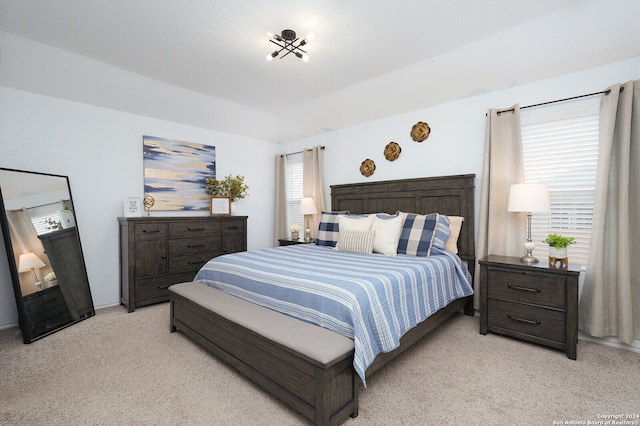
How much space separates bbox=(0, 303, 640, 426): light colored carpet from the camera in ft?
5.57

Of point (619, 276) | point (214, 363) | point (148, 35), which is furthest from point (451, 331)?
point (148, 35)

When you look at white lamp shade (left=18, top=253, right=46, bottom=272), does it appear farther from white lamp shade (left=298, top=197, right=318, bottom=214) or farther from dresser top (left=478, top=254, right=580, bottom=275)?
dresser top (left=478, top=254, right=580, bottom=275)

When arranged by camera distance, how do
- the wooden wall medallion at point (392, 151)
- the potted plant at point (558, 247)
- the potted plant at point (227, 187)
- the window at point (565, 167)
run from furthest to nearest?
the potted plant at point (227, 187) < the wooden wall medallion at point (392, 151) < the window at point (565, 167) < the potted plant at point (558, 247)

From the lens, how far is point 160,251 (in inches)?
147

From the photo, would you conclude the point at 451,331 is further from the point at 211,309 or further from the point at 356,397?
the point at 211,309

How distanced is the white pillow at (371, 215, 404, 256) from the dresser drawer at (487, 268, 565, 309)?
89 centimetres

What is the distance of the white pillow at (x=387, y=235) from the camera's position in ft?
10.1

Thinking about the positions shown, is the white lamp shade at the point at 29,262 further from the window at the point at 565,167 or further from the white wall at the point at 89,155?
the window at the point at 565,167

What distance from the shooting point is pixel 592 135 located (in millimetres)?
2695

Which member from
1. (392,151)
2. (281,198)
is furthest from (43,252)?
(392,151)

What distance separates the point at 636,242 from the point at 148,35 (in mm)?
4525

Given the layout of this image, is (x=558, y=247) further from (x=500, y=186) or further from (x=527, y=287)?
(x=500, y=186)

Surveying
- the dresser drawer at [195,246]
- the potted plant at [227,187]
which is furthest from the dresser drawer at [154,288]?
the potted plant at [227,187]

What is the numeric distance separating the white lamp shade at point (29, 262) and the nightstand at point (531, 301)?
13.8ft
